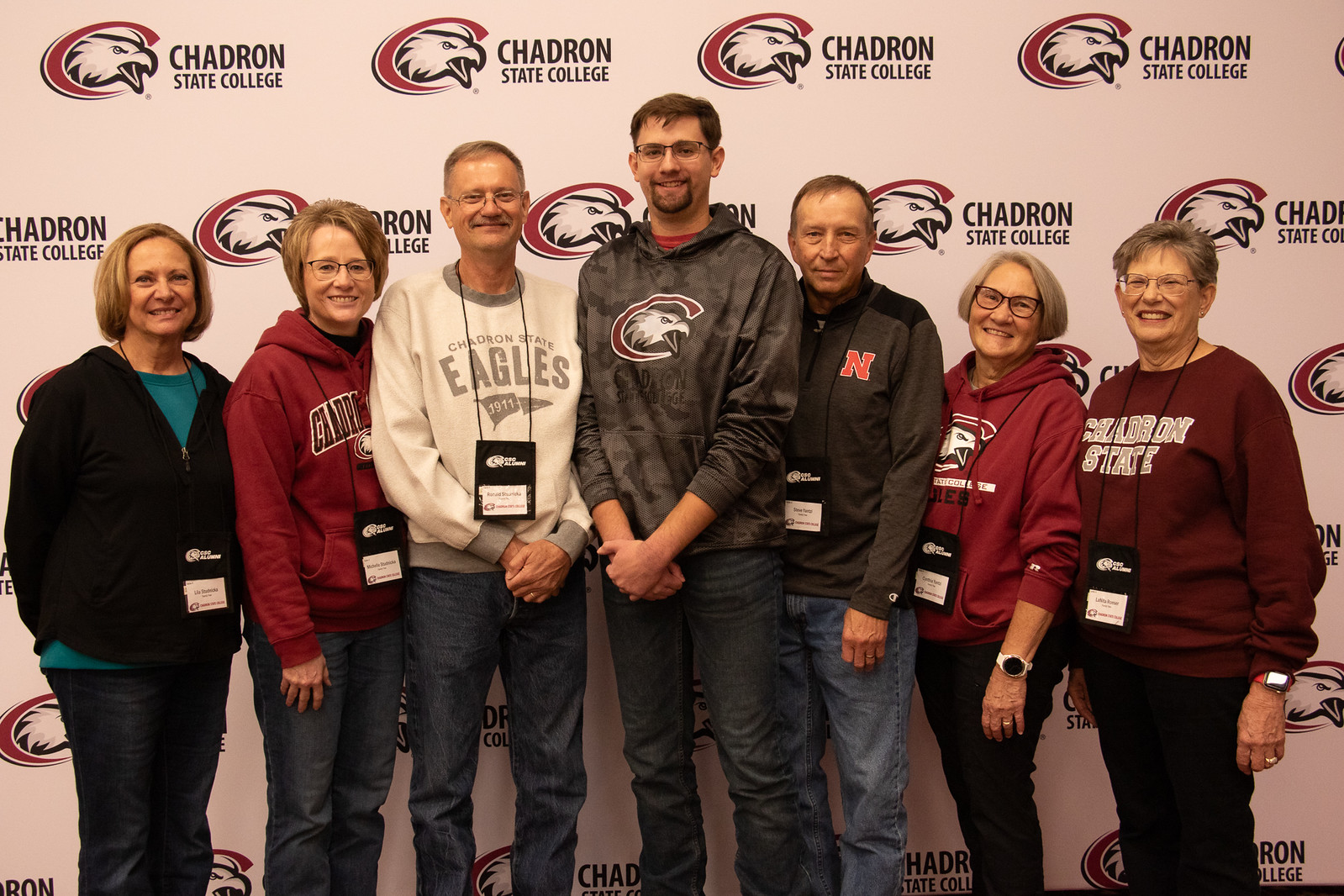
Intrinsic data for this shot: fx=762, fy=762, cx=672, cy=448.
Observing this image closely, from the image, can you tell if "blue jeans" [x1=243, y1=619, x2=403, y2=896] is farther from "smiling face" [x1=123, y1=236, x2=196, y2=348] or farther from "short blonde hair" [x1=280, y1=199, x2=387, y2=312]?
"short blonde hair" [x1=280, y1=199, x2=387, y2=312]

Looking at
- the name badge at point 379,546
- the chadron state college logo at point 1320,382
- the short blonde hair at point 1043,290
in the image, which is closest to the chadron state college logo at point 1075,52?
the short blonde hair at point 1043,290

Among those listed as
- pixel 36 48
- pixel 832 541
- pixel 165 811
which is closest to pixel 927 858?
pixel 832 541

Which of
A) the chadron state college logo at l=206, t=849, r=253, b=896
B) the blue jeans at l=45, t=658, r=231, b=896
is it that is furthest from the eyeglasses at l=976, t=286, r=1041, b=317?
the chadron state college logo at l=206, t=849, r=253, b=896

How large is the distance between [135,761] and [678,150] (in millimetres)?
1735

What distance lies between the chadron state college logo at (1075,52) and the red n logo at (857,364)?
51.2 inches

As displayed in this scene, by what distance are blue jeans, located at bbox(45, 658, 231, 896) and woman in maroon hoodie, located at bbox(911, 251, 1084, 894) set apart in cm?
165

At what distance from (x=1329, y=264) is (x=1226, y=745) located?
1755mm

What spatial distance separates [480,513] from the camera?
1682 millimetres

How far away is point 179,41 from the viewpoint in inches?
90.4

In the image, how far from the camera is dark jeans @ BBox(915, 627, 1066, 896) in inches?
65.9

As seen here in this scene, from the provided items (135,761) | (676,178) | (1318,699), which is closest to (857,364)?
(676,178)

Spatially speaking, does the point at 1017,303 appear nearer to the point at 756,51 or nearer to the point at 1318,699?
the point at 756,51

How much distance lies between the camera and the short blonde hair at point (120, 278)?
1.61m

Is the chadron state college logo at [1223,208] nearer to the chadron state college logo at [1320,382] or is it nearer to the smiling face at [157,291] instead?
the chadron state college logo at [1320,382]
